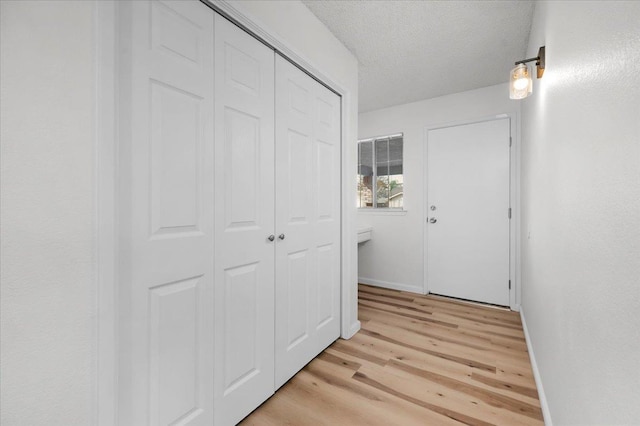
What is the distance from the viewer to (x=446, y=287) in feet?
11.2

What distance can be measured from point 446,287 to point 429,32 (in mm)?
2694

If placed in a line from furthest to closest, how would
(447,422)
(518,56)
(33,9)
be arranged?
(518,56), (447,422), (33,9)

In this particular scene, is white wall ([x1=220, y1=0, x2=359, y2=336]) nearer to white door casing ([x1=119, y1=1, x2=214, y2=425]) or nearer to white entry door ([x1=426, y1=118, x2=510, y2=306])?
white door casing ([x1=119, y1=1, x2=214, y2=425])

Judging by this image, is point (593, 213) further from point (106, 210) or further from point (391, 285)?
point (391, 285)

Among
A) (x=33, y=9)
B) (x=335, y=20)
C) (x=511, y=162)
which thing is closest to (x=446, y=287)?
(x=511, y=162)

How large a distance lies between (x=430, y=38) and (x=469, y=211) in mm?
1889

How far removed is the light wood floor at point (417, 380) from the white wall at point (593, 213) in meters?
0.37

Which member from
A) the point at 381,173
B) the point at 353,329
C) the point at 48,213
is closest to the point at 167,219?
the point at 48,213

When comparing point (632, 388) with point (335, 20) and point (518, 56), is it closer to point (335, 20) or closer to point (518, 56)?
point (335, 20)

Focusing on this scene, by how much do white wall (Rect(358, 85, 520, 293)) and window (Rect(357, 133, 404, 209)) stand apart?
106 mm

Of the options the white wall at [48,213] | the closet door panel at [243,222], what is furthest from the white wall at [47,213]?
the closet door panel at [243,222]

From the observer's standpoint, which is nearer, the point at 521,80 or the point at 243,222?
the point at 243,222

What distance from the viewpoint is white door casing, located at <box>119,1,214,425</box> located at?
1.00 metres

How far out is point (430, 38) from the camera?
2254 millimetres
